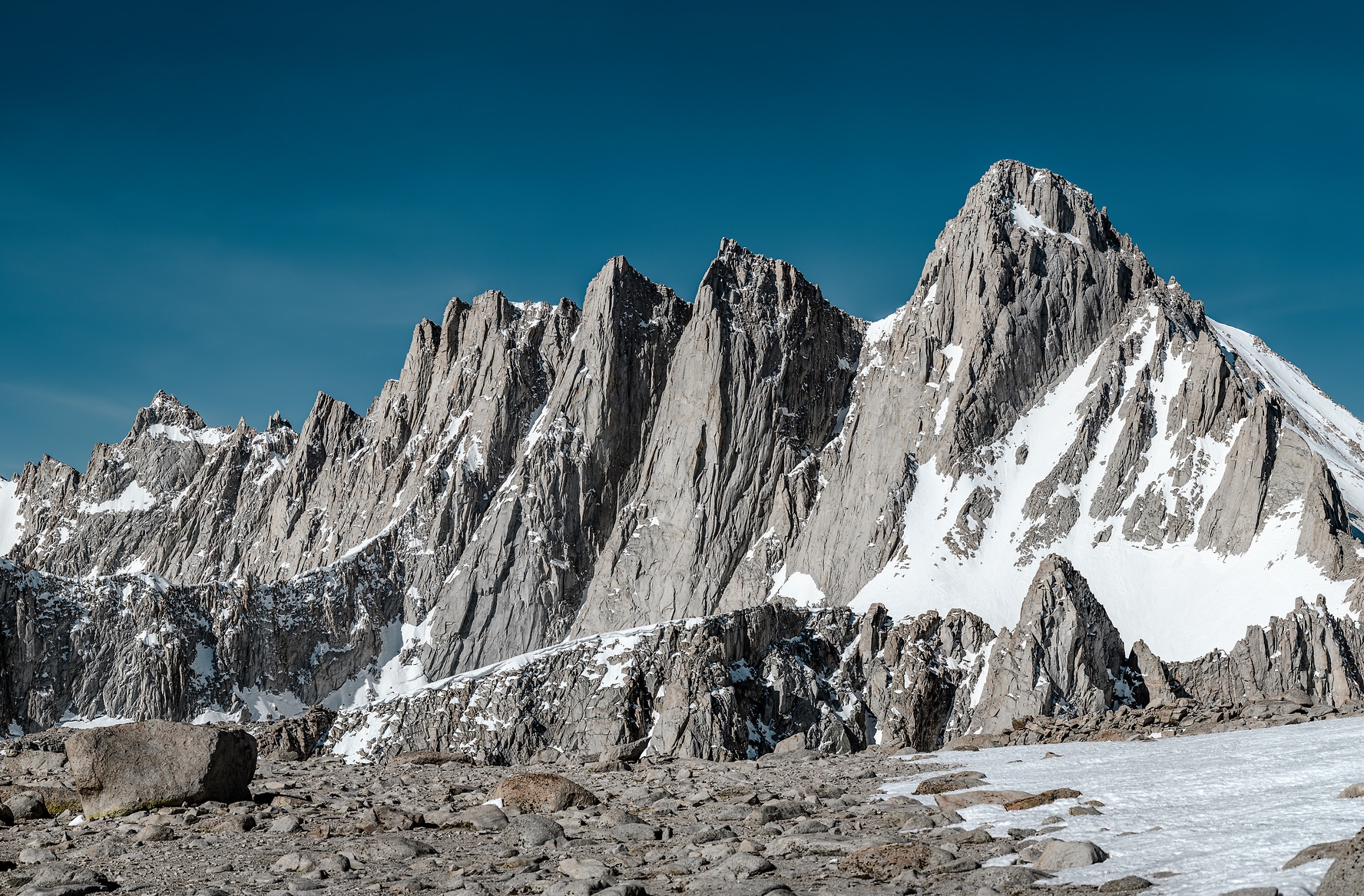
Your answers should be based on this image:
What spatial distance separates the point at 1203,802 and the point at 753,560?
4822 inches

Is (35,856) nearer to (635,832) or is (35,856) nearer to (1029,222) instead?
(635,832)

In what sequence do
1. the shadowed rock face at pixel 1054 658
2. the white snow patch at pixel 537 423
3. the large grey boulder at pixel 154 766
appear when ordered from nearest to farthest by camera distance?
the large grey boulder at pixel 154 766 < the shadowed rock face at pixel 1054 658 < the white snow patch at pixel 537 423

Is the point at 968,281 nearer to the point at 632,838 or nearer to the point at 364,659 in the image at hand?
the point at 364,659

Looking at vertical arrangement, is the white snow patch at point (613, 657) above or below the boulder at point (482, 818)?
above

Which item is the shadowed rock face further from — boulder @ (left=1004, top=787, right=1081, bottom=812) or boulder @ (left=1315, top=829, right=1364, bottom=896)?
boulder @ (left=1315, top=829, right=1364, bottom=896)

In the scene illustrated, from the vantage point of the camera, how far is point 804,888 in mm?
12203

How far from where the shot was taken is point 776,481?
143375mm

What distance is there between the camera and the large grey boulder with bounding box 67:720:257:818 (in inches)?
763

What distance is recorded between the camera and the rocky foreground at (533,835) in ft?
41.3

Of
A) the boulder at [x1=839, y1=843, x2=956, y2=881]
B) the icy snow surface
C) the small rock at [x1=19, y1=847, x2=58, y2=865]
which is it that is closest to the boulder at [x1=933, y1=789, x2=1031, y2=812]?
the icy snow surface

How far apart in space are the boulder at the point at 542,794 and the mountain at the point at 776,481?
9310 cm

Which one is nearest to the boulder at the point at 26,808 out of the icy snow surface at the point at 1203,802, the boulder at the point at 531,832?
the boulder at the point at 531,832

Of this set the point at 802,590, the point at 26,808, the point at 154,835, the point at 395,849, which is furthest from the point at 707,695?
the point at 395,849

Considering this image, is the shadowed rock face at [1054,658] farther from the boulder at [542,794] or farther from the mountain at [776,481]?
the boulder at [542,794]
